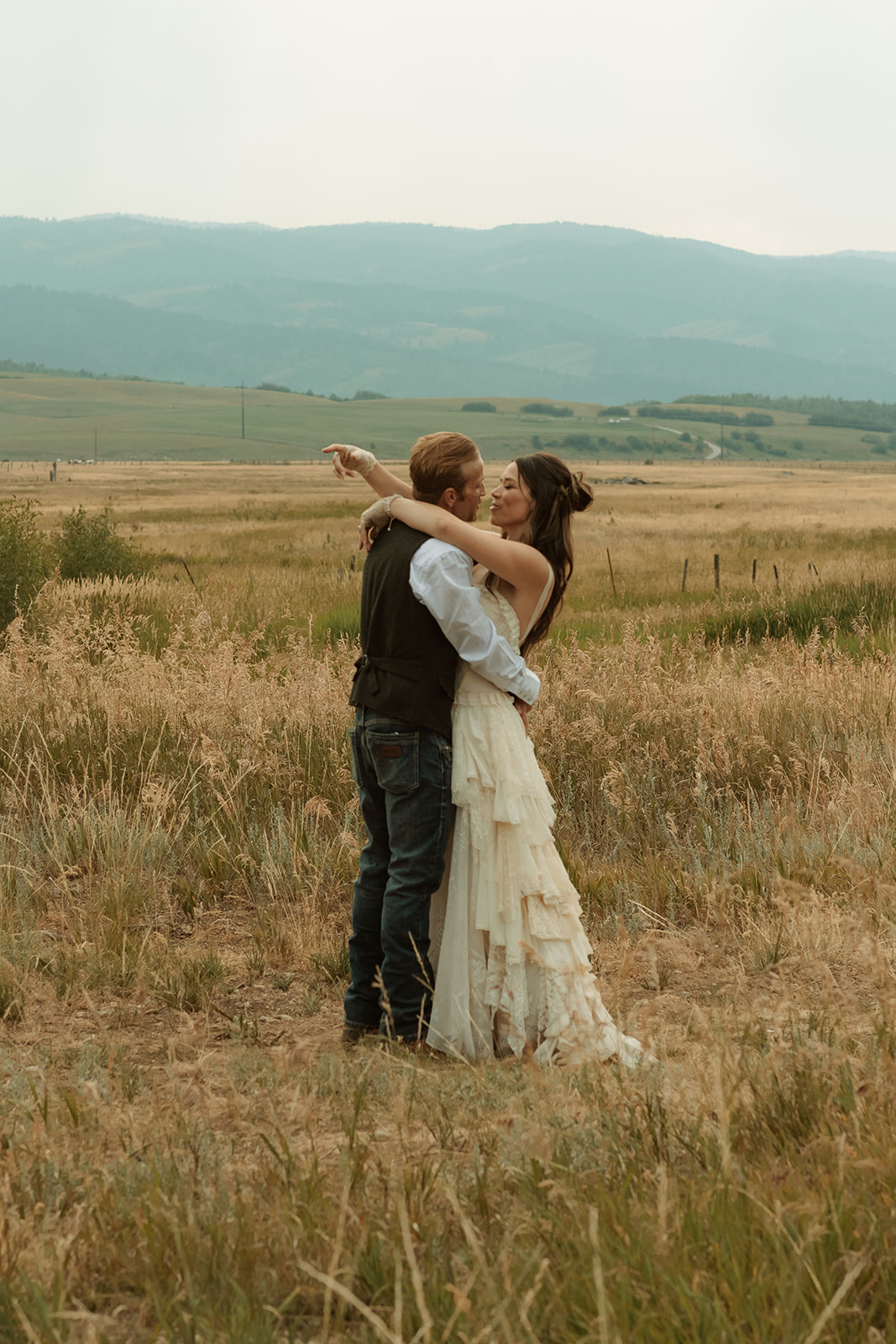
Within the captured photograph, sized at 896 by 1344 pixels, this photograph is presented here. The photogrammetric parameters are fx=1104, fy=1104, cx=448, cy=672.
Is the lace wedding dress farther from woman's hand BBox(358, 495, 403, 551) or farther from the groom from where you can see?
woman's hand BBox(358, 495, 403, 551)

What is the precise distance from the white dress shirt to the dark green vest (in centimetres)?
5

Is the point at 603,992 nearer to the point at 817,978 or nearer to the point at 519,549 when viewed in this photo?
the point at 817,978

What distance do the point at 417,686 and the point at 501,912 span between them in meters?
0.89

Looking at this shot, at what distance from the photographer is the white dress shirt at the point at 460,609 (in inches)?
155

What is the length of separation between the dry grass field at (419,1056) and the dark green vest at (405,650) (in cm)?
124

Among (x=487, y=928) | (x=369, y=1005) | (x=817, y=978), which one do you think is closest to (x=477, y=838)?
(x=487, y=928)

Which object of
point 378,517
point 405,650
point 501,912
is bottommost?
point 501,912

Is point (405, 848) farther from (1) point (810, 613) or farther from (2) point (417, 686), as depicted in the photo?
(1) point (810, 613)

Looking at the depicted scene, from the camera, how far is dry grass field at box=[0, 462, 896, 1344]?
7.07 feet

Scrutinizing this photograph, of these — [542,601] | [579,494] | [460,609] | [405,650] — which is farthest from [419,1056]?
[579,494]

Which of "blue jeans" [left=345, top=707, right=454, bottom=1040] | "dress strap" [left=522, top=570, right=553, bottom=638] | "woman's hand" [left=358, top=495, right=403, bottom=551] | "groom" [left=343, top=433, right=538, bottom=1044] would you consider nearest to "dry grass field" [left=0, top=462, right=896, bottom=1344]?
"blue jeans" [left=345, top=707, right=454, bottom=1040]

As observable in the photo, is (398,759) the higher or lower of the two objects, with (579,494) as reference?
lower

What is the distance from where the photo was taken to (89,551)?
20.1 meters

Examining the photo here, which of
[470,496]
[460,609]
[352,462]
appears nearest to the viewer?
[460,609]
